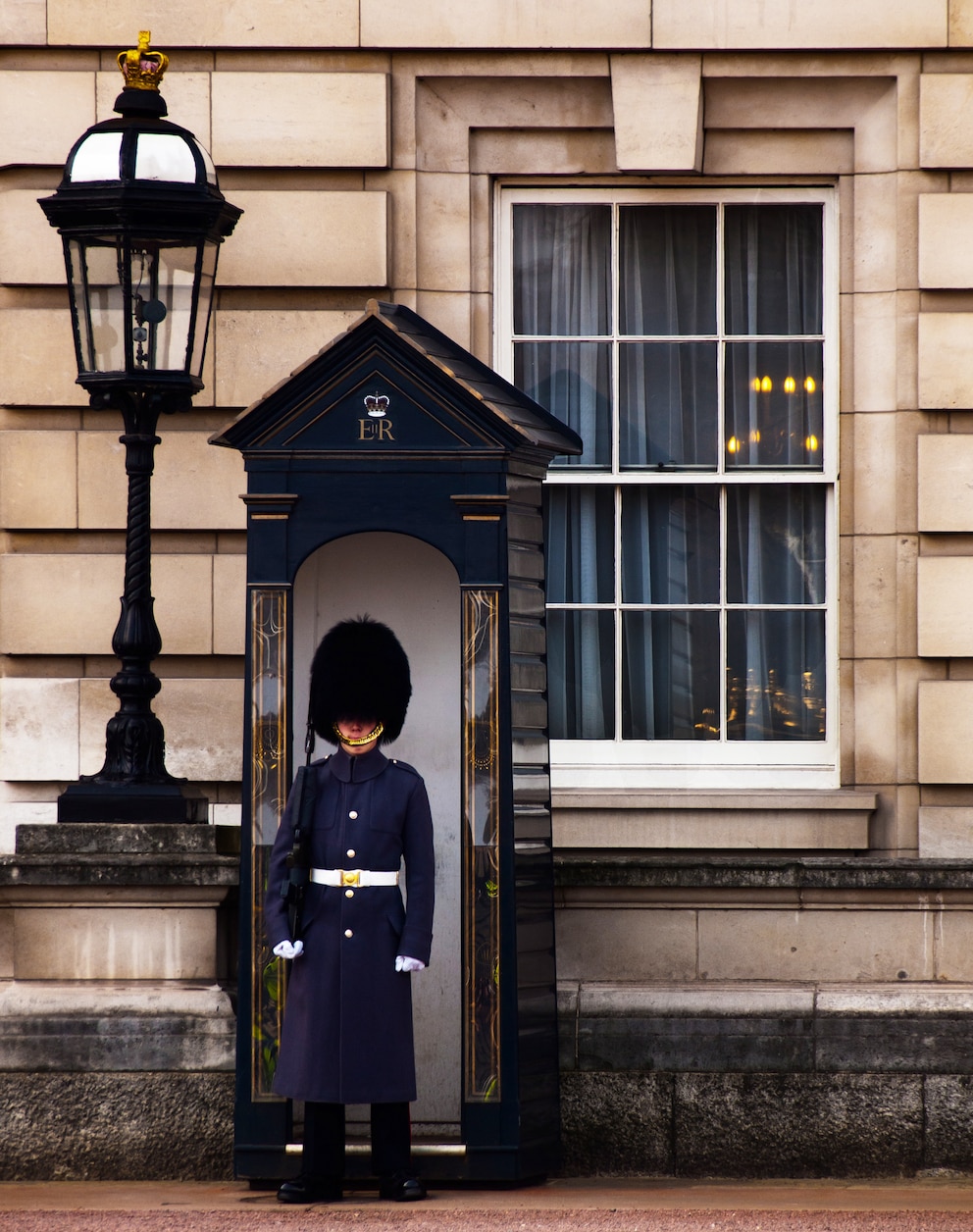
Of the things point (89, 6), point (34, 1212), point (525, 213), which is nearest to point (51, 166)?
point (89, 6)

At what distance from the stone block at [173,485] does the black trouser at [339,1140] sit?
234cm

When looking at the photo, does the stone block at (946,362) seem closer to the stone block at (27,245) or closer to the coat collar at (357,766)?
the coat collar at (357,766)

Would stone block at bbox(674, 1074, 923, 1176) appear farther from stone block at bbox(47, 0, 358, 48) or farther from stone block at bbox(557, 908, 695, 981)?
stone block at bbox(47, 0, 358, 48)

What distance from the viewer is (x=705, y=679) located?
708 cm

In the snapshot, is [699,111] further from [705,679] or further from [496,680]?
[496,680]

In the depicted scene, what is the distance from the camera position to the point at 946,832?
22.1 feet

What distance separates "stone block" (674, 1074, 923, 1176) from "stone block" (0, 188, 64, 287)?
3.81 metres

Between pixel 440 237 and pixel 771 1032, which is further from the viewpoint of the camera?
pixel 440 237

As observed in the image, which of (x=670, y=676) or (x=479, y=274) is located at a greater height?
(x=479, y=274)

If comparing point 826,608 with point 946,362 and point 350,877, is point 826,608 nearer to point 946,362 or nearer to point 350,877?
point 946,362

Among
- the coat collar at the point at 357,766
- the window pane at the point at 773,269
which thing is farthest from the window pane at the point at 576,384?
the coat collar at the point at 357,766

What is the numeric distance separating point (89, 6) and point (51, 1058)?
386cm

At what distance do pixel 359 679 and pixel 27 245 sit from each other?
242 cm

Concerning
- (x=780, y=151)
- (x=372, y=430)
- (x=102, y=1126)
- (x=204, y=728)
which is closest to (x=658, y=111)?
(x=780, y=151)
